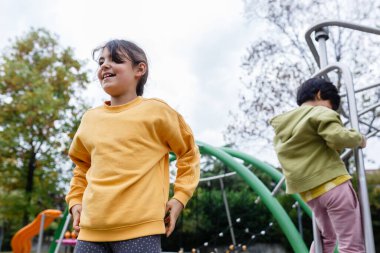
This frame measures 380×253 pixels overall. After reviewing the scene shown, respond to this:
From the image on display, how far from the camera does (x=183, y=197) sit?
1194 mm

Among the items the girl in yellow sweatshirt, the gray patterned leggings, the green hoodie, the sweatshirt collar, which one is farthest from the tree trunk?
the gray patterned leggings

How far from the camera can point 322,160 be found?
171 cm

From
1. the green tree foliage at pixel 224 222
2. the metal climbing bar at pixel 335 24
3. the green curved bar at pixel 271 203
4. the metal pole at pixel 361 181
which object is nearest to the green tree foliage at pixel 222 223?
the green tree foliage at pixel 224 222

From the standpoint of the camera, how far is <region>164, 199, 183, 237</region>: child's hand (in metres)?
1.15

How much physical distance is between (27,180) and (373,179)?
9.09 metres

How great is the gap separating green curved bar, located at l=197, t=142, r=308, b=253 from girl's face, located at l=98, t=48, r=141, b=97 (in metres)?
2.20

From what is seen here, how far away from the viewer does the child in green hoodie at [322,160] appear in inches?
60.2

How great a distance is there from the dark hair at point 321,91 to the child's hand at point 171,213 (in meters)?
1.01

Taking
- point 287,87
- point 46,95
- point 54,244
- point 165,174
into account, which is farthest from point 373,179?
point 165,174

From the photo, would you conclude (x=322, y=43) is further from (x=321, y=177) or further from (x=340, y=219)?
(x=340, y=219)

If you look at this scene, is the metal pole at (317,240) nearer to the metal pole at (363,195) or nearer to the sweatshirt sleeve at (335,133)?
the metal pole at (363,195)

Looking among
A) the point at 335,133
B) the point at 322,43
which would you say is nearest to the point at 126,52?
the point at 335,133

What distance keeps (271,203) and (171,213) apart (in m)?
2.35

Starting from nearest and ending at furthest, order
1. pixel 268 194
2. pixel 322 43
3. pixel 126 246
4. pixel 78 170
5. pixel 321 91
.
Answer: pixel 126 246, pixel 78 170, pixel 321 91, pixel 322 43, pixel 268 194
